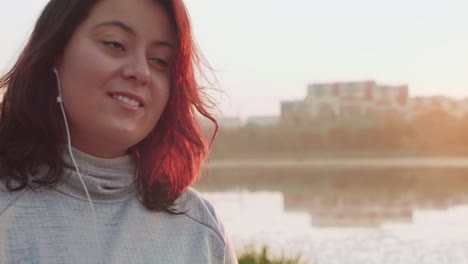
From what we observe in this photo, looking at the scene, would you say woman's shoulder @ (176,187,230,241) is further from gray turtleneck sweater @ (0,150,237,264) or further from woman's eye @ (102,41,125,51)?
woman's eye @ (102,41,125,51)

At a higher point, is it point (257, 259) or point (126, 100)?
point (126, 100)

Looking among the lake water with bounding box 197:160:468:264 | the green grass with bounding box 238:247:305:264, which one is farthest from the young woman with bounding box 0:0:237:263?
the lake water with bounding box 197:160:468:264

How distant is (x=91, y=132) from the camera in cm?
127

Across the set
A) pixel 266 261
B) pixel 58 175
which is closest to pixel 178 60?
pixel 58 175

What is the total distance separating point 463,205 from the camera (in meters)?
12.5

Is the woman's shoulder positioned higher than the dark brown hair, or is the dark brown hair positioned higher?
the dark brown hair

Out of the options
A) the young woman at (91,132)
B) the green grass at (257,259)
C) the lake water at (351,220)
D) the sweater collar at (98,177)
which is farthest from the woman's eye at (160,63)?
the lake water at (351,220)

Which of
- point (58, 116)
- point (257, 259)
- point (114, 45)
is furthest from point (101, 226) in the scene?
point (257, 259)

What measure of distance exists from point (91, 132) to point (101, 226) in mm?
153

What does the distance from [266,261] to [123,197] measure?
8.94 ft

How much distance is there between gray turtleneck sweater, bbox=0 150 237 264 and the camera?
1213 millimetres

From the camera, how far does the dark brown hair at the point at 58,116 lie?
1.27 m

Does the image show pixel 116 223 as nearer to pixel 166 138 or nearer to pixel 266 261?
pixel 166 138

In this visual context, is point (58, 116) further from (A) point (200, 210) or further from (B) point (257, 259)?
(B) point (257, 259)
